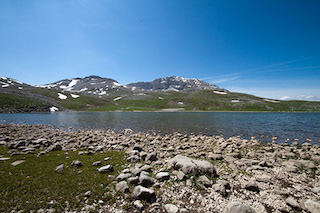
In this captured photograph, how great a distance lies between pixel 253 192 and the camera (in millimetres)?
8172

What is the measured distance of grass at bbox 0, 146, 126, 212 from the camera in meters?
6.80

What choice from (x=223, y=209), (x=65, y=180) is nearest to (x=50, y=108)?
(x=65, y=180)

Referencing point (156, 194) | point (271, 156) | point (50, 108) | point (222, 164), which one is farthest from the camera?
point (50, 108)

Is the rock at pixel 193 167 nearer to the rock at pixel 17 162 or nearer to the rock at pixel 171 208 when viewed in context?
the rock at pixel 171 208

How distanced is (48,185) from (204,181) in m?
9.95

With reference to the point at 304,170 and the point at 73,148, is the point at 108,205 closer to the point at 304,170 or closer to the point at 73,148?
the point at 73,148

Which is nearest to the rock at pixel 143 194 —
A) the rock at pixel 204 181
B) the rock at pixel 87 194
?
the rock at pixel 87 194

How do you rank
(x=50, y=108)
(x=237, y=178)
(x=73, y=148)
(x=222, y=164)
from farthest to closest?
(x=50, y=108)
(x=73, y=148)
(x=222, y=164)
(x=237, y=178)

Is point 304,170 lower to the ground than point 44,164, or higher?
lower

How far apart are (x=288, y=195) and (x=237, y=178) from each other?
2.73 m

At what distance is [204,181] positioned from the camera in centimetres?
884

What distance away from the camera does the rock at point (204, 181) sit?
28.5 ft

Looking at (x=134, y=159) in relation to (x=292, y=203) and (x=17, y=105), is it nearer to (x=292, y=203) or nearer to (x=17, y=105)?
(x=292, y=203)

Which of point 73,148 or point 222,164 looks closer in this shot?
point 222,164
